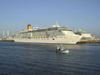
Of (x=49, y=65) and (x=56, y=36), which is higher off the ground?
(x=56, y=36)

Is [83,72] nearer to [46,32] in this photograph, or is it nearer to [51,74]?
[51,74]

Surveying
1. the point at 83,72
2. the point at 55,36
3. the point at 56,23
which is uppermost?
the point at 56,23

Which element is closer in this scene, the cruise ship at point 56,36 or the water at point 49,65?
the water at point 49,65

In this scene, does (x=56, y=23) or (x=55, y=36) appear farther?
(x=56, y=23)

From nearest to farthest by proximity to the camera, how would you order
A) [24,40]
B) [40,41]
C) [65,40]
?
[65,40] < [40,41] < [24,40]

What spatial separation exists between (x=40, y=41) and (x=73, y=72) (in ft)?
225

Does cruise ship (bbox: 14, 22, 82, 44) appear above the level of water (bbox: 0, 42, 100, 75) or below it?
above

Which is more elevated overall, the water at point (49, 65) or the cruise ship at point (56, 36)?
the cruise ship at point (56, 36)

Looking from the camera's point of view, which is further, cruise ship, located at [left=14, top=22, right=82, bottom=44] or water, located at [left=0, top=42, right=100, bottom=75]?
cruise ship, located at [left=14, top=22, right=82, bottom=44]

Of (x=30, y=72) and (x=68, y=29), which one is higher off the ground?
(x=68, y=29)

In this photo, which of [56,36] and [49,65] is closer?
[49,65]

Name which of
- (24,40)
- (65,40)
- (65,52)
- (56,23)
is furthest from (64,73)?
(24,40)

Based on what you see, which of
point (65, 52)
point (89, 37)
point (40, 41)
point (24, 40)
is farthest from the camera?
point (89, 37)

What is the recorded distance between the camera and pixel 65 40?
66.2 metres
